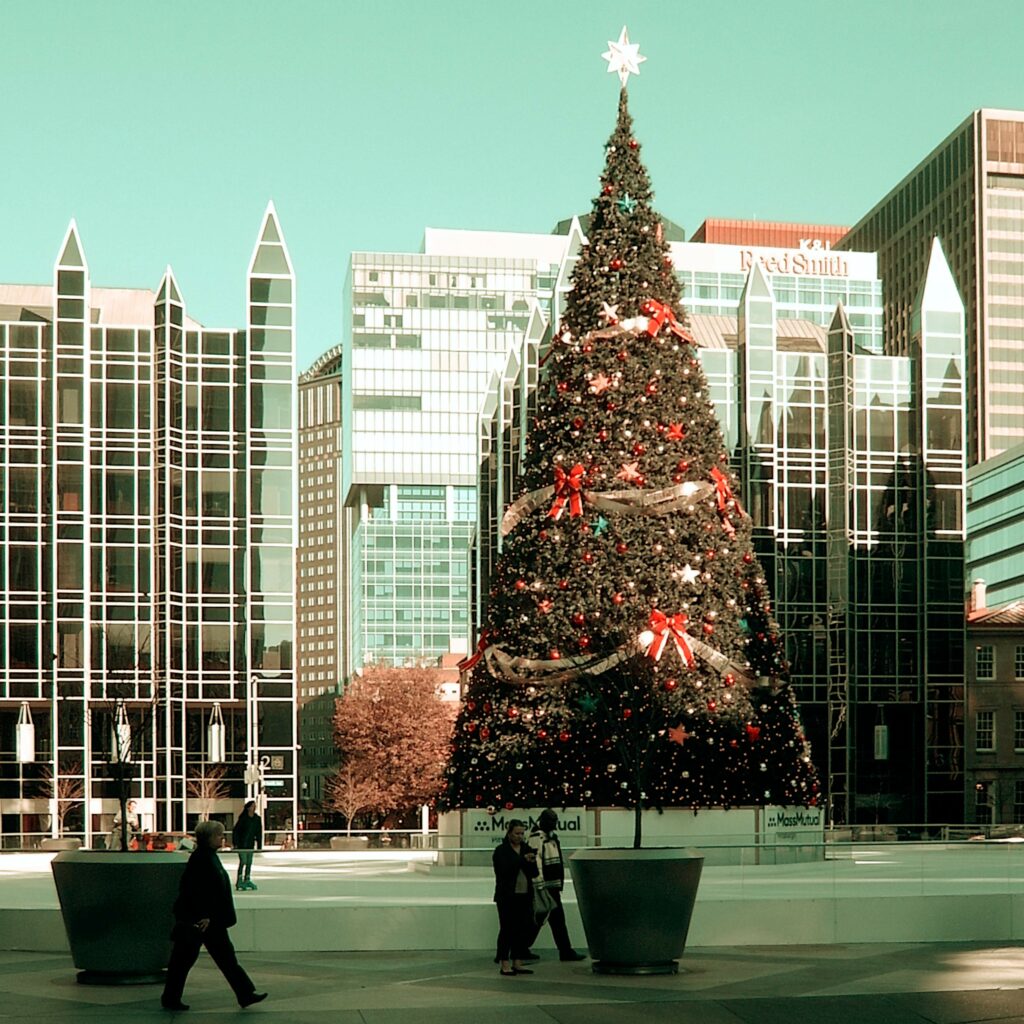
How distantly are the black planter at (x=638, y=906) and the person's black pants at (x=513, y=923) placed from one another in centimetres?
63

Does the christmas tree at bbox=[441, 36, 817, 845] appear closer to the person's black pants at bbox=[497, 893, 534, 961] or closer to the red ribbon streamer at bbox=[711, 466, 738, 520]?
the red ribbon streamer at bbox=[711, 466, 738, 520]

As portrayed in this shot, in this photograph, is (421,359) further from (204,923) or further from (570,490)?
(204,923)

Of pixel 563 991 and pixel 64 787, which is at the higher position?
pixel 563 991

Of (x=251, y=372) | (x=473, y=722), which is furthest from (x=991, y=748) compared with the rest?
(x=473, y=722)

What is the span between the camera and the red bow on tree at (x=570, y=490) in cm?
3225

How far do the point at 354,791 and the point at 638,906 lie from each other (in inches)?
3392

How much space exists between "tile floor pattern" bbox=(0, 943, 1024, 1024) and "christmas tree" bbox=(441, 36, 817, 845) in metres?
12.4

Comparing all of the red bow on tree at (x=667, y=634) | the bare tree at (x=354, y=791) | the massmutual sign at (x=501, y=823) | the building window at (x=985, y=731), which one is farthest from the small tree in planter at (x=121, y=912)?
the building window at (x=985, y=731)

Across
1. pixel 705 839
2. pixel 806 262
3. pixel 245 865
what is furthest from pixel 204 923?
pixel 806 262

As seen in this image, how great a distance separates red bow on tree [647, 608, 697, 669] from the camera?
31562 mm

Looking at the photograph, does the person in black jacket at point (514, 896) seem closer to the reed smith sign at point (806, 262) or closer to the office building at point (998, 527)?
the office building at point (998, 527)

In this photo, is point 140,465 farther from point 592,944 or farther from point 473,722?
point 592,944

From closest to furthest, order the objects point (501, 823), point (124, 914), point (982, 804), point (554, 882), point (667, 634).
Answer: point (124, 914) < point (554, 882) < point (667, 634) < point (501, 823) < point (982, 804)

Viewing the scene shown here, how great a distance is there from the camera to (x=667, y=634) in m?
31.6
